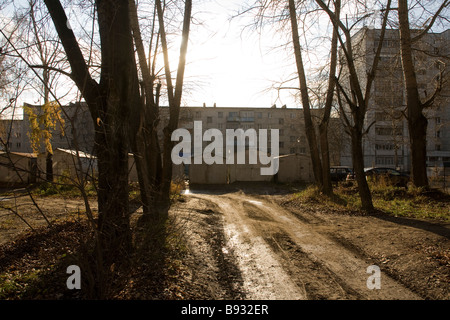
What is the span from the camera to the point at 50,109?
4316mm

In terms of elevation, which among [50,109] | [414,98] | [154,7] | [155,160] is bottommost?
[155,160]

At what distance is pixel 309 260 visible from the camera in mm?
5598

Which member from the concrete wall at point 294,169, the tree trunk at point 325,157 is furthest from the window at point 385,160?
the tree trunk at point 325,157

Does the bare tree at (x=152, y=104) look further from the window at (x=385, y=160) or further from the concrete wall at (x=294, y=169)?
the window at (x=385, y=160)

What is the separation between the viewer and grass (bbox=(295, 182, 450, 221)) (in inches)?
388

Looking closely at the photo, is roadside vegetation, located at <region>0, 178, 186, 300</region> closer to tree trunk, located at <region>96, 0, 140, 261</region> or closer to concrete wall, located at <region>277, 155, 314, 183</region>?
tree trunk, located at <region>96, 0, 140, 261</region>

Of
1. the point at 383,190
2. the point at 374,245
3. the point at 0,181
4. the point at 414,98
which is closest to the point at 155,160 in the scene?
the point at 374,245

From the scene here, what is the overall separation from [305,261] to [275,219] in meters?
4.62

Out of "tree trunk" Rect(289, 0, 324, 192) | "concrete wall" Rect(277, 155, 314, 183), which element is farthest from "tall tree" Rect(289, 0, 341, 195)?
"concrete wall" Rect(277, 155, 314, 183)

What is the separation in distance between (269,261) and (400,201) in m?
8.83

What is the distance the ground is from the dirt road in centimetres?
1
